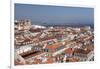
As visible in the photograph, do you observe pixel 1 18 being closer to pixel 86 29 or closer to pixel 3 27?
pixel 3 27

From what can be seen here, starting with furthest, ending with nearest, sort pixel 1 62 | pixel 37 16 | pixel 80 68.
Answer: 1. pixel 80 68
2. pixel 37 16
3. pixel 1 62

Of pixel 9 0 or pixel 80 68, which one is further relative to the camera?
pixel 80 68

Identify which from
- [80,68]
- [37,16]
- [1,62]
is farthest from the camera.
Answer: [80,68]

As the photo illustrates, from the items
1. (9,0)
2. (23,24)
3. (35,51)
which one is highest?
(9,0)

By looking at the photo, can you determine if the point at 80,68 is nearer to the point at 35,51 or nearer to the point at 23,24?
the point at 35,51

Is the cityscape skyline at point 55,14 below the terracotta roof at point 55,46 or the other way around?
the other way around

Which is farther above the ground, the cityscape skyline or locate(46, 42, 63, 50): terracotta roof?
the cityscape skyline

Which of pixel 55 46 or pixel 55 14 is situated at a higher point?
pixel 55 14

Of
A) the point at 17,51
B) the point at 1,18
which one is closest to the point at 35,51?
the point at 17,51

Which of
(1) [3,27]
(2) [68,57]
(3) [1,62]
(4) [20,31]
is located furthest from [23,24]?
(2) [68,57]

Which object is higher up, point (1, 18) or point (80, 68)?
point (1, 18)
